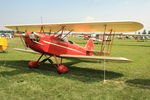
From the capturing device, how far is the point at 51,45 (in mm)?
6402

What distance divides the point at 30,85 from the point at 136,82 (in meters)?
3.52

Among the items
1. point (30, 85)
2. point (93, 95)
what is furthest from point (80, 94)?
point (30, 85)

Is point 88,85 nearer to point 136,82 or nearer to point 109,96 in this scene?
point 109,96

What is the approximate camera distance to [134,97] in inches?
147

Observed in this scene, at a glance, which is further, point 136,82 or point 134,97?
point 136,82

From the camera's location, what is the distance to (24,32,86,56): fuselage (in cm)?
601

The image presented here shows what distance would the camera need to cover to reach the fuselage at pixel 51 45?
6.01 meters

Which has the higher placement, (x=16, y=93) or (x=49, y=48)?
(x=49, y=48)

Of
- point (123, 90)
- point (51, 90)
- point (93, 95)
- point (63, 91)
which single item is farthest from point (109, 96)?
point (51, 90)

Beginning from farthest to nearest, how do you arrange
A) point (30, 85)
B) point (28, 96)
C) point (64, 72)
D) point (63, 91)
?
point (64, 72)
point (30, 85)
point (63, 91)
point (28, 96)

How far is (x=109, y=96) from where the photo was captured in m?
3.76

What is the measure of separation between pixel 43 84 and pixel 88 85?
1420 mm

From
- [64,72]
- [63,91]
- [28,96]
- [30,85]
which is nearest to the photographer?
[28,96]

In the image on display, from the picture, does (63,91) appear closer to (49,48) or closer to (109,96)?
(109,96)
